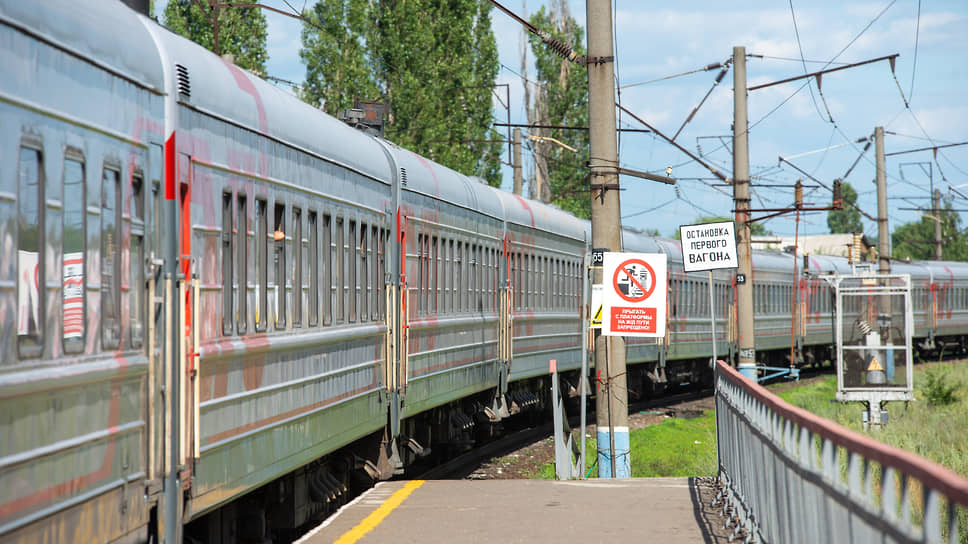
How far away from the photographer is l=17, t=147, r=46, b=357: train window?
196 inches

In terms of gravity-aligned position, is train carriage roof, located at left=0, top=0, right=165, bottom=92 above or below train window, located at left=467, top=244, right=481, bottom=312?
above

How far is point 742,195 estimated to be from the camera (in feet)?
78.7

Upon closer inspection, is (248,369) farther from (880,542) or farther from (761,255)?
(761,255)

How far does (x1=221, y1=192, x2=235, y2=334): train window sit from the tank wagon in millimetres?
17

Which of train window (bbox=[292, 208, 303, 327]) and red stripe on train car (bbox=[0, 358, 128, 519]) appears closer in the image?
red stripe on train car (bbox=[0, 358, 128, 519])

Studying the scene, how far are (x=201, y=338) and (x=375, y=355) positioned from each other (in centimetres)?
489

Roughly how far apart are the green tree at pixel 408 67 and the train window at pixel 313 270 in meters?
26.3

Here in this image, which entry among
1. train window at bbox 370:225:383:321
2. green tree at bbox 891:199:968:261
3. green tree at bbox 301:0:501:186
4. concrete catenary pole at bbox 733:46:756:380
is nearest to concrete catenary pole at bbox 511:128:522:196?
green tree at bbox 301:0:501:186

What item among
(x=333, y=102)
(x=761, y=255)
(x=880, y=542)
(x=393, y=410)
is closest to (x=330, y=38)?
(x=333, y=102)

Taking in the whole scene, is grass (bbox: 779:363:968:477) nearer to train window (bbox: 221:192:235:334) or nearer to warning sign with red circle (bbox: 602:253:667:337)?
warning sign with red circle (bbox: 602:253:667:337)

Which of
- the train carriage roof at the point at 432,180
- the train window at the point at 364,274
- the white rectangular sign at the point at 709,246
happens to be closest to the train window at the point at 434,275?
the train carriage roof at the point at 432,180

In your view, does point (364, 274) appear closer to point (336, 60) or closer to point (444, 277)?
point (444, 277)

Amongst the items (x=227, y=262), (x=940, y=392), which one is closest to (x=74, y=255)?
(x=227, y=262)

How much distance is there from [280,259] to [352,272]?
7.36 ft
